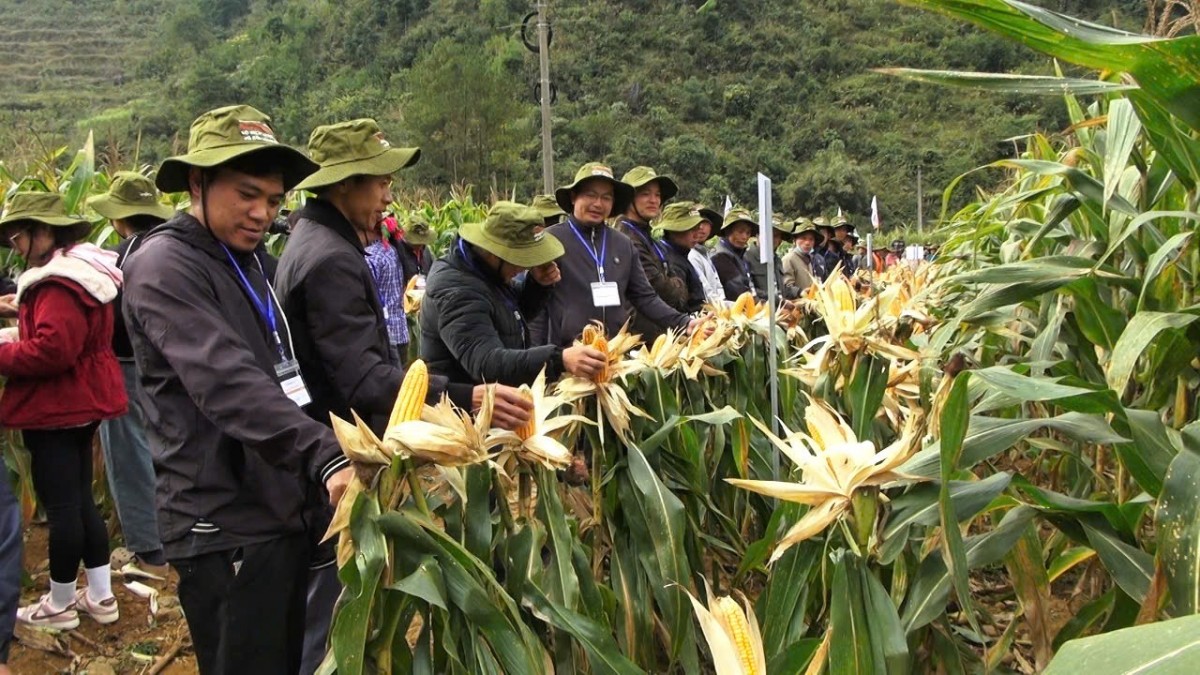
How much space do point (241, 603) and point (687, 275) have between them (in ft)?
12.0

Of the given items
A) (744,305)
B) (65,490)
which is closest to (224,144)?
(65,490)

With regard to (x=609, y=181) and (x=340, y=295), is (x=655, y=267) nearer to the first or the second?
(x=609, y=181)

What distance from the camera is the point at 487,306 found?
292 cm

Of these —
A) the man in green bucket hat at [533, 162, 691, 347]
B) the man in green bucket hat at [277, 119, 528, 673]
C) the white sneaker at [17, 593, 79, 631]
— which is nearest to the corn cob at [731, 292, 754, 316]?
the man in green bucket hat at [533, 162, 691, 347]

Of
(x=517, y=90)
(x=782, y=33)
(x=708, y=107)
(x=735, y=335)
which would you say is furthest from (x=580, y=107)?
(x=735, y=335)

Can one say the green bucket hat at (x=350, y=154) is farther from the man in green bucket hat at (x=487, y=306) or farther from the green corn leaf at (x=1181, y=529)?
the green corn leaf at (x=1181, y=529)

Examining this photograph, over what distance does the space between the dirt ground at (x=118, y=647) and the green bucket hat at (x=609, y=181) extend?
253 cm

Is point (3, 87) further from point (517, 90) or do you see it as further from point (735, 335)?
point (735, 335)

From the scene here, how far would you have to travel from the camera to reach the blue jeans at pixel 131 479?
387 cm

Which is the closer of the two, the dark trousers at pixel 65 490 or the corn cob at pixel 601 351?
the corn cob at pixel 601 351

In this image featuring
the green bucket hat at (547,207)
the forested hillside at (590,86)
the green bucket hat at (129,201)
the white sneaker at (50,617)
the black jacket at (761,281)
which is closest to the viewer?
the white sneaker at (50,617)

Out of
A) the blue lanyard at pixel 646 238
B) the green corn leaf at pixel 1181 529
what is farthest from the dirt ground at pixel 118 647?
the green corn leaf at pixel 1181 529

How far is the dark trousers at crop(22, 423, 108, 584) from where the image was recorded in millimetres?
3270

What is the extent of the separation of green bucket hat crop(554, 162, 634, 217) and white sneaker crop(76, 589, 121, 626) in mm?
2615
